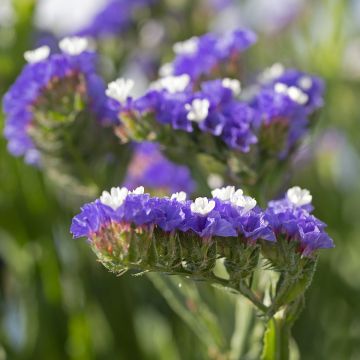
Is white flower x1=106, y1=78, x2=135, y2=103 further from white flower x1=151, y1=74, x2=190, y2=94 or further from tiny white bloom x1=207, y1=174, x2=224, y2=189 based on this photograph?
tiny white bloom x1=207, y1=174, x2=224, y2=189

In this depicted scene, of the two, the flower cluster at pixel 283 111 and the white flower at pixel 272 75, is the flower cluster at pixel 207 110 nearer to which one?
the flower cluster at pixel 283 111

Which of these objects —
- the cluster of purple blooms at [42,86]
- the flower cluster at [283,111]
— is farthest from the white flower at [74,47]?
the flower cluster at [283,111]

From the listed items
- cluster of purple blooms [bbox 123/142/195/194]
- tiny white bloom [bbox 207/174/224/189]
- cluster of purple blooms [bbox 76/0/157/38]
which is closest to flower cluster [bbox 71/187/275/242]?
tiny white bloom [bbox 207/174/224/189]

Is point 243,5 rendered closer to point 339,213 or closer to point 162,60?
point 162,60

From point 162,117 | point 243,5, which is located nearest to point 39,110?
point 162,117

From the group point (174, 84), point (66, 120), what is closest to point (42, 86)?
point (66, 120)

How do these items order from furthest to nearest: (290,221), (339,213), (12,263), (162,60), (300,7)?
(300,7), (162,60), (339,213), (12,263), (290,221)

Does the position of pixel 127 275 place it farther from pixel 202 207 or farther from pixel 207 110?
pixel 202 207
